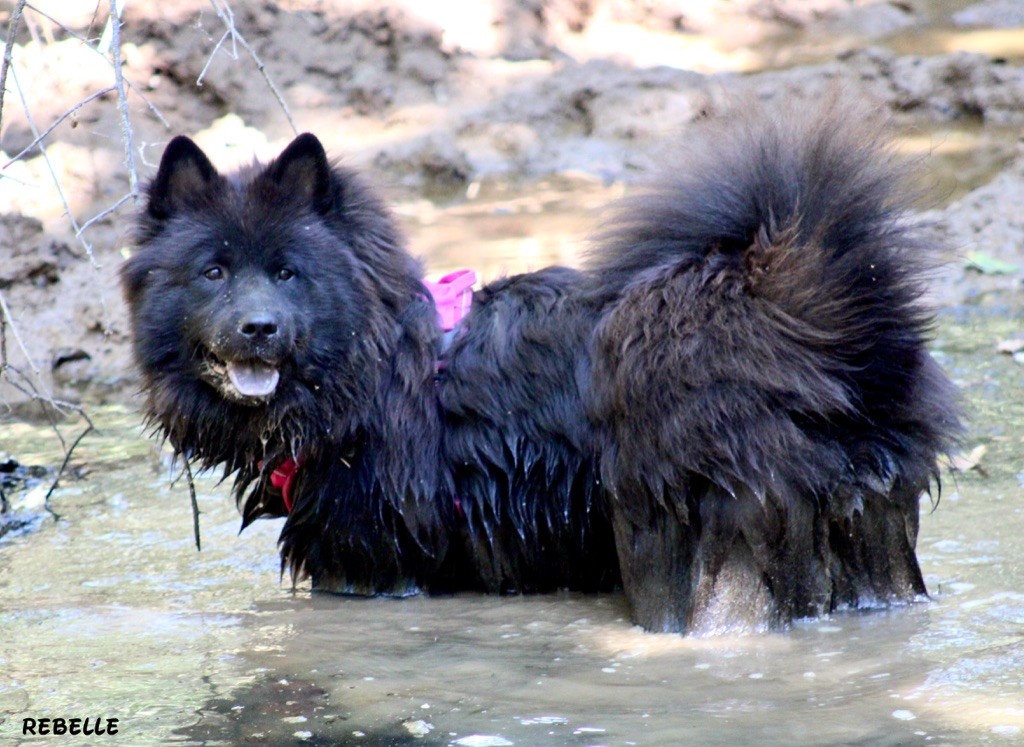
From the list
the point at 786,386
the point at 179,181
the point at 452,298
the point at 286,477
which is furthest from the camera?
the point at 452,298

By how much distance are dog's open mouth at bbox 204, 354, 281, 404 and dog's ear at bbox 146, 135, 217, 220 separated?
615 millimetres

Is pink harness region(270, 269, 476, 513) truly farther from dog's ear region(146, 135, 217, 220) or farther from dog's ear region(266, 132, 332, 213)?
dog's ear region(146, 135, 217, 220)

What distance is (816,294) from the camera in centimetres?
402

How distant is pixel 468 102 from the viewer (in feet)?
37.0

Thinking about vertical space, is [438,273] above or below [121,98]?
below

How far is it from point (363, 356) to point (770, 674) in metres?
1.88

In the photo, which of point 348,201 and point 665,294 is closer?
point 665,294

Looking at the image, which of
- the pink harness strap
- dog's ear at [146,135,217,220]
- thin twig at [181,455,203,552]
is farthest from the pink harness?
dog's ear at [146,135,217,220]

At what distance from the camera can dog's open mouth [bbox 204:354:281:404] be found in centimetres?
439

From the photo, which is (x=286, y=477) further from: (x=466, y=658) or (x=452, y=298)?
(x=466, y=658)

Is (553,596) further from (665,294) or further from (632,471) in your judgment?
(665,294)

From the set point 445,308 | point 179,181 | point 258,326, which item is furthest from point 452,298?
point 179,181

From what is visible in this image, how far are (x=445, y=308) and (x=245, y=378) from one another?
2.75 feet

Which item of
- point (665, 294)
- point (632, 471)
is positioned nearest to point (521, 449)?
point (632, 471)
